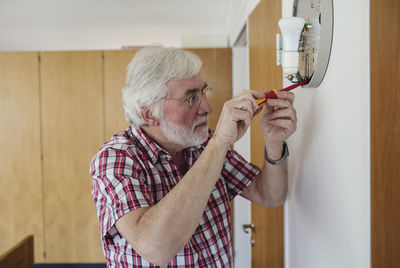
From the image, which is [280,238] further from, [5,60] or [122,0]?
[5,60]

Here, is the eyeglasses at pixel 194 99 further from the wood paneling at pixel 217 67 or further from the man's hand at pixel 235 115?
the wood paneling at pixel 217 67

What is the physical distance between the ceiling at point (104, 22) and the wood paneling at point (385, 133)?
2520 mm

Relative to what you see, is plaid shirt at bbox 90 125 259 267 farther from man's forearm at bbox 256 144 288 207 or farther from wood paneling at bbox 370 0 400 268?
wood paneling at bbox 370 0 400 268

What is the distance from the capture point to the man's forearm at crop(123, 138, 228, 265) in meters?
0.70

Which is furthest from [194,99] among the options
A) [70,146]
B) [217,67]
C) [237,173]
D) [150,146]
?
[70,146]

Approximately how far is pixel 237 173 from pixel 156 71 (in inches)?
17.8

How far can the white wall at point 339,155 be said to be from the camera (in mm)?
575

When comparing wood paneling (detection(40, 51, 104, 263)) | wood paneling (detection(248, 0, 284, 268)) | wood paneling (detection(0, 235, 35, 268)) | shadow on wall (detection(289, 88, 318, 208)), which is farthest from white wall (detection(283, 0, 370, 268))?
wood paneling (detection(40, 51, 104, 263))

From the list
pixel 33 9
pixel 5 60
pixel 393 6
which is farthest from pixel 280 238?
pixel 33 9

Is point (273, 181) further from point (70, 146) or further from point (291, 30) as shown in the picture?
point (70, 146)

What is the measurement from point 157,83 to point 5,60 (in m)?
2.67

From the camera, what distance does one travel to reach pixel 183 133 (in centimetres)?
96

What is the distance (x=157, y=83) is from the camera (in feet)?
3.12

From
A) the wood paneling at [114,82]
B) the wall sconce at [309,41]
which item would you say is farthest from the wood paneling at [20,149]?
the wall sconce at [309,41]
